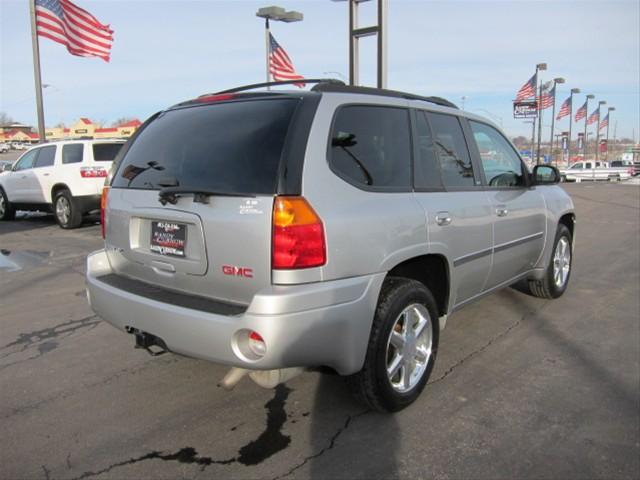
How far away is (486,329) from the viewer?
4727mm

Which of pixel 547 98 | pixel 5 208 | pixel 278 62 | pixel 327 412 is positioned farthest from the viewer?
pixel 547 98

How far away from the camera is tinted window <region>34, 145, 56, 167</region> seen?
11.7 meters

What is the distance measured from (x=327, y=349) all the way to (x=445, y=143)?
1874 mm

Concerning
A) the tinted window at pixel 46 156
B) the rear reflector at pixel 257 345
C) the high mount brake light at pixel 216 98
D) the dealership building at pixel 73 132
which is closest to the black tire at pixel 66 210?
the tinted window at pixel 46 156

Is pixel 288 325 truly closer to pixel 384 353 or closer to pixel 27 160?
pixel 384 353

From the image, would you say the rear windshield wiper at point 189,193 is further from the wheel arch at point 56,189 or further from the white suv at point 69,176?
the wheel arch at point 56,189

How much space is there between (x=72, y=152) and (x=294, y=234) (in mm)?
10372

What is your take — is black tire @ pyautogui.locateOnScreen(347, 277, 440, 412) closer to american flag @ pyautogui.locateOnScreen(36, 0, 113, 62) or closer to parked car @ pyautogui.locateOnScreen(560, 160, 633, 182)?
american flag @ pyautogui.locateOnScreen(36, 0, 113, 62)

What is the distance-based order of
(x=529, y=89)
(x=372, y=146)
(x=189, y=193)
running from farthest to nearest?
1. (x=529, y=89)
2. (x=372, y=146)
3. (x=189, y=193)

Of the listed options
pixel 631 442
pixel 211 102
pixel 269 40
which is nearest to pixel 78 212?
pixel 269 40

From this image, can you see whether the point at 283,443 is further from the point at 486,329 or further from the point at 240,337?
the point at 486,329

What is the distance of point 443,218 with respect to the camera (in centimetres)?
346

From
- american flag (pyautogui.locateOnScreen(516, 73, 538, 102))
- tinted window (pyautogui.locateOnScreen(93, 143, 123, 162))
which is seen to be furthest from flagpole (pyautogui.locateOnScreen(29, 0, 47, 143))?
american flag (pyautogui.locateOnScreen(516, 73, 538, 102))

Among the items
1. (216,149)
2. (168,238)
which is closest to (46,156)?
(168,238)
